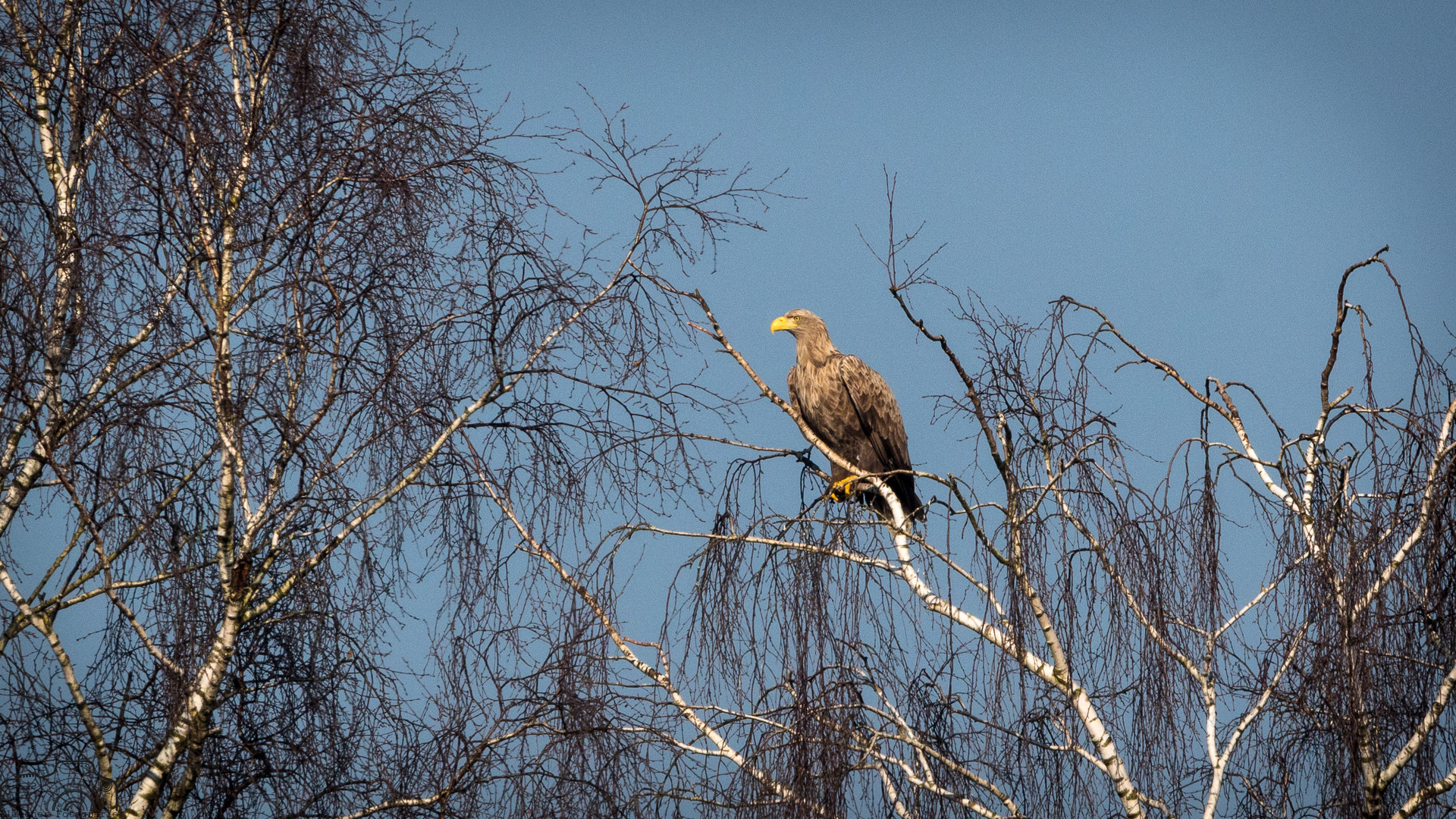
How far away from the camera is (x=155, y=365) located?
414cm

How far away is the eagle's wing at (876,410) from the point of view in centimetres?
664

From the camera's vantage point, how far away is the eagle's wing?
21.8ft

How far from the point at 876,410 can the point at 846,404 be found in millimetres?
186

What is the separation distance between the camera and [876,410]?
A: 22.0ft

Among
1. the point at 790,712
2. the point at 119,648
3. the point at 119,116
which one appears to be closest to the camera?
the point at 790,712

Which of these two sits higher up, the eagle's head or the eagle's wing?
the eagle's head

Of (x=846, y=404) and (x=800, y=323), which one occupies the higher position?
(x=800, y=323)

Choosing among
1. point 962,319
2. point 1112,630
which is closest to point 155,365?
point 962,319

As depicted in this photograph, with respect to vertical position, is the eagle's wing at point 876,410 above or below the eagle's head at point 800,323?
below

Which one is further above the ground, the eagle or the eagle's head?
the eagle's head

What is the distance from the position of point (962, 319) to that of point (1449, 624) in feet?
5.68

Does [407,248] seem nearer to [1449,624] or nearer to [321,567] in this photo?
[321,567]

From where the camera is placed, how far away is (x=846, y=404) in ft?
21.7

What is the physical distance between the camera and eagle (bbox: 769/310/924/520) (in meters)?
6.62
